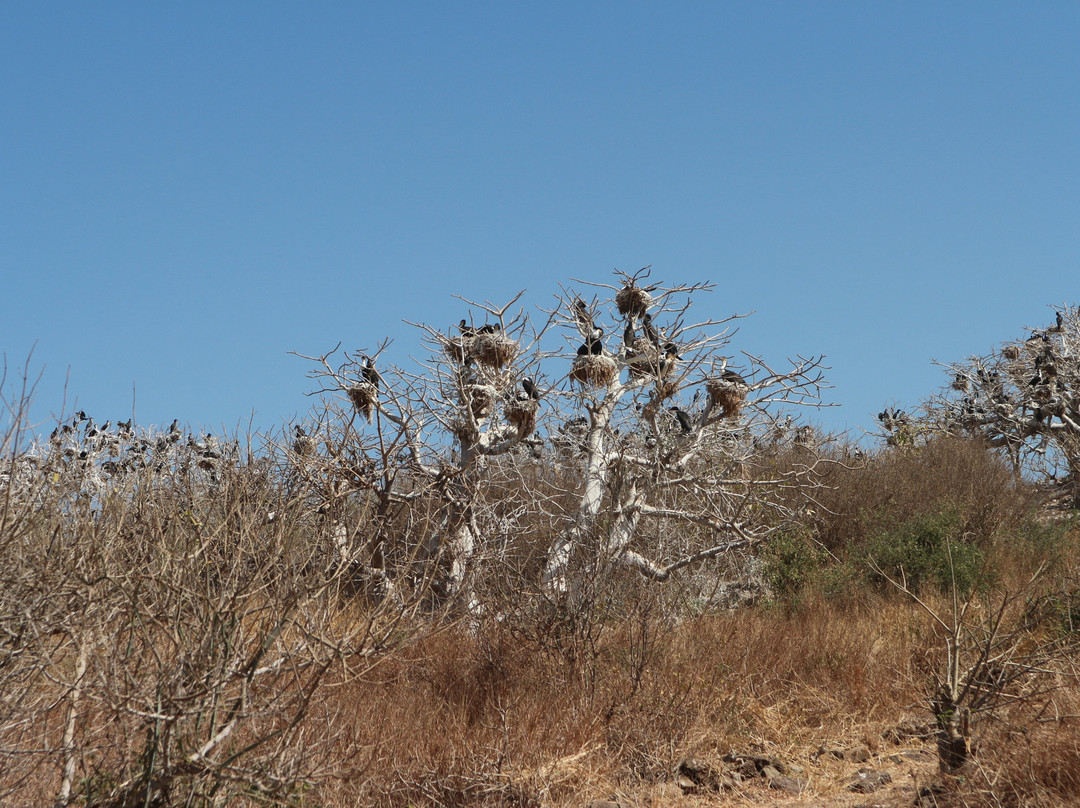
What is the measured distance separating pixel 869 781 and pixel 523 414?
19.9ft

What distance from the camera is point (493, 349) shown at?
12.1m

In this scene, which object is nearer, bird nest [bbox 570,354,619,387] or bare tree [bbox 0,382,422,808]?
bare tree [bbox 0,382,422,808]

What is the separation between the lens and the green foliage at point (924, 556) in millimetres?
13273

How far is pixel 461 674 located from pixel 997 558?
9.66m

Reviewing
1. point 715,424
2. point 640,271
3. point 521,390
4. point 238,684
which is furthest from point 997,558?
point 238,684

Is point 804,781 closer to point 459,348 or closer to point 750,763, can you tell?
point 750,763

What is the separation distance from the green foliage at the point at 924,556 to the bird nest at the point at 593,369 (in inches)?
167

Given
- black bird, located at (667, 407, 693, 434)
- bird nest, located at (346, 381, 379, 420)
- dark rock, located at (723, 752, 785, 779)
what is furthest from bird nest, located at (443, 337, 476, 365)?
dark rock, located at (723, 752, 785, 779)

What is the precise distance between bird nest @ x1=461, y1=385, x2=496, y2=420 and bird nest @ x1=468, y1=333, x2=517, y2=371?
13.5 inches

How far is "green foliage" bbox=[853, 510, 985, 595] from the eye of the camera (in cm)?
1327

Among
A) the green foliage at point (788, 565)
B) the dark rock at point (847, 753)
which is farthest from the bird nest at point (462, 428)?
the dark rock at point (847, 753)

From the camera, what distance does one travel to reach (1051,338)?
A: 27.6 m

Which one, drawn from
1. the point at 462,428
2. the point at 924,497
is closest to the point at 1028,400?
the point at 924,497

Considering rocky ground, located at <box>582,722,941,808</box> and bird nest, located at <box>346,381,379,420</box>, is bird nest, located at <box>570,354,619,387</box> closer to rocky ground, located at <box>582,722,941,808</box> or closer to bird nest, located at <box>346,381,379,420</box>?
bird nest, located at <box>346,381,379,420</box>
